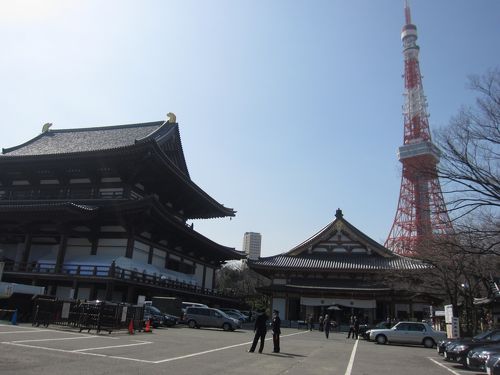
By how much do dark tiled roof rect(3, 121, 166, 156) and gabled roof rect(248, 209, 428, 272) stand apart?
673 inches

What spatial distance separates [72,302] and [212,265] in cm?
2839

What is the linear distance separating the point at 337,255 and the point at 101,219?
24.5m

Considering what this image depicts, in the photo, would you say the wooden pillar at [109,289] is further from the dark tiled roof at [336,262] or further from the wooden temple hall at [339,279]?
the dark tiled roof at [336,262]

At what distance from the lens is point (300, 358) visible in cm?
1462

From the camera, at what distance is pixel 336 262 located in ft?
144

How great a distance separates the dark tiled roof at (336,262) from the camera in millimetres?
42000

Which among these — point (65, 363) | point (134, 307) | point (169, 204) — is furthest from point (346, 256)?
point (65, 363)

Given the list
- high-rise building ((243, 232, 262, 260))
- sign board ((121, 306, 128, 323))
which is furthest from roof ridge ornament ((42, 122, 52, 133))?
high-rise building ((243, 232, 262, 260))

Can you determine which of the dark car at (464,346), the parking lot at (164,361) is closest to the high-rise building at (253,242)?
the dark car at (464,346)

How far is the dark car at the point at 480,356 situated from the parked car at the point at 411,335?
11.5 metres

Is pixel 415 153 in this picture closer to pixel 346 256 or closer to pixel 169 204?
pixel 346 256

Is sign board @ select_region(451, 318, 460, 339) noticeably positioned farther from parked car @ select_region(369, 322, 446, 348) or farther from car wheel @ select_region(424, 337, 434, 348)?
car wheel @ select_region(424, 337, 434, 348)

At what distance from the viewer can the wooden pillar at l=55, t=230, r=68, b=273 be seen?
29886mm

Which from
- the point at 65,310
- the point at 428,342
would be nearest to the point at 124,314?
the point at 65,310
